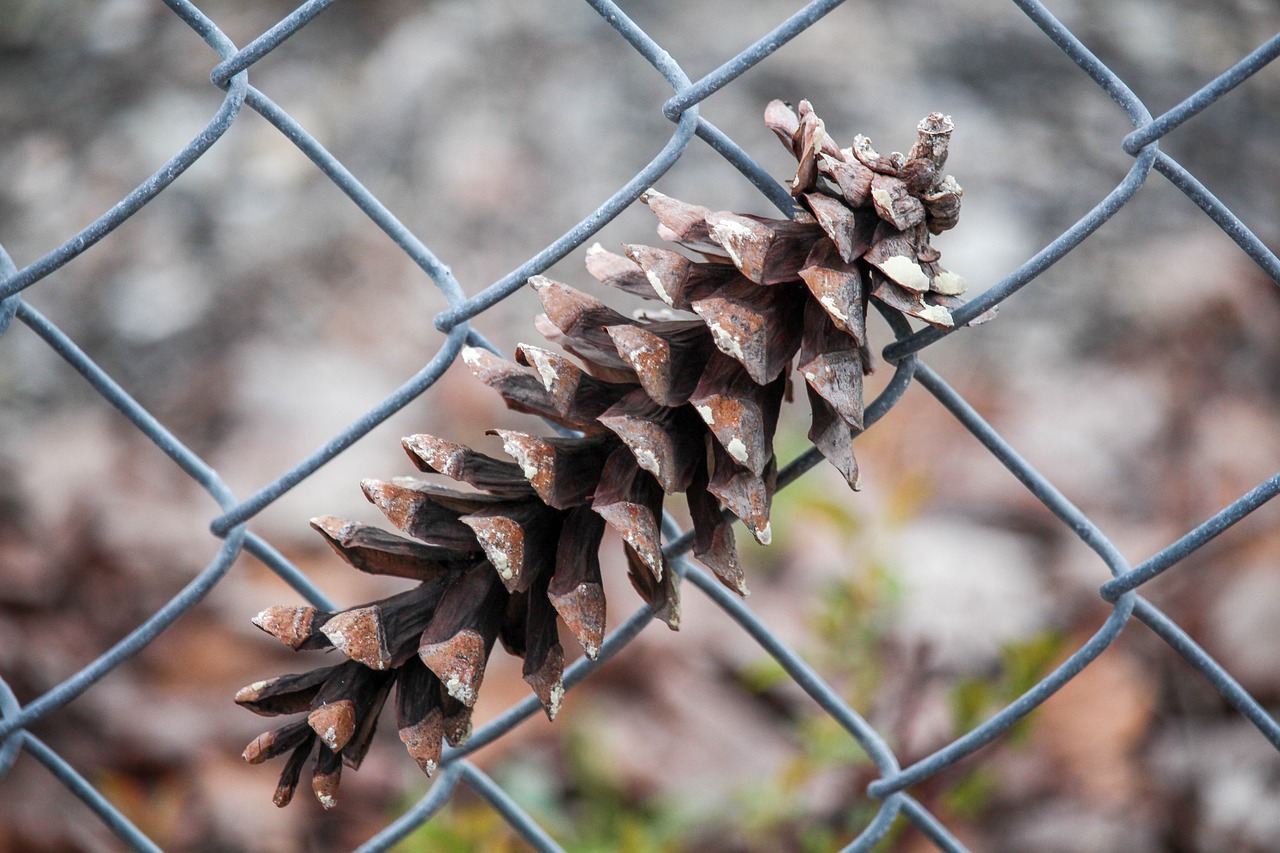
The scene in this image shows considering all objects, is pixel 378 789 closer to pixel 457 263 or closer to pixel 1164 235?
pixel 457 263

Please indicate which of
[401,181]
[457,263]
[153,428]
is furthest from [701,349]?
[401,181]

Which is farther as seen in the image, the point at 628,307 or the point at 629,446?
the point at 628,307

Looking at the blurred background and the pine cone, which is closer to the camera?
the pine cone

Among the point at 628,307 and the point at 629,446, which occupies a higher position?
the point at 628,307

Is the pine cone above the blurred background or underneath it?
underneath
